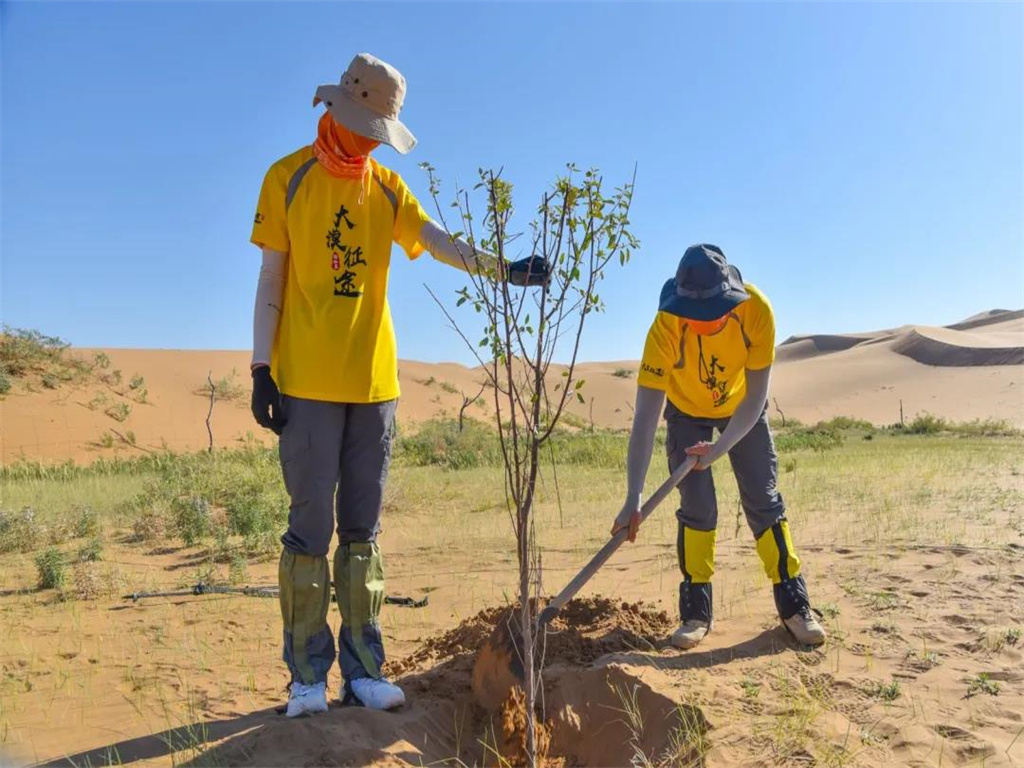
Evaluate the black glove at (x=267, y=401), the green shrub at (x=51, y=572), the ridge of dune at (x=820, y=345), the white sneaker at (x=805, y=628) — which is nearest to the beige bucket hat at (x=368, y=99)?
the black glove at (x=267, y=401)

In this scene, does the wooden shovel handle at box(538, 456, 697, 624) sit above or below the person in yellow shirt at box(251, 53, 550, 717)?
below

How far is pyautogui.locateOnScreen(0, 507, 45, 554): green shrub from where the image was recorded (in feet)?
18.5

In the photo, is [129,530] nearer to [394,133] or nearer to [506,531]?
[506,531]

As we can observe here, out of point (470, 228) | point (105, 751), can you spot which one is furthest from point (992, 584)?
point (105, 751)

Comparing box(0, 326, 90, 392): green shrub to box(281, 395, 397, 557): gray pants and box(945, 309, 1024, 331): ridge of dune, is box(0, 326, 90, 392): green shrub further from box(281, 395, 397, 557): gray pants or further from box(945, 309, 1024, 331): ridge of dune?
box(945, 309, 1024, 331): ridge of dune

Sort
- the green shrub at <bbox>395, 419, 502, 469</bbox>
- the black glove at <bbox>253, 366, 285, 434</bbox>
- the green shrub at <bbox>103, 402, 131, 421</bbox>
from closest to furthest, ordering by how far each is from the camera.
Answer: the black glove at <bbox>253, 366, 285, 434</bbox> → the green shrub at <bbox>395, 419, 502, 469</bbox> → the green shrub at <bbox>103, 402, 131, 421</bbox>

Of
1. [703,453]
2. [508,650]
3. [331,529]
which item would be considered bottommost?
[508,650]

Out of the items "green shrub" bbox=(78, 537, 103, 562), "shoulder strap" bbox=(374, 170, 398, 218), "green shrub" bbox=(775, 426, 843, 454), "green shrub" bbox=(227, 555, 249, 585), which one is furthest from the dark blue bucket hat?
"green shrub" bbox=(775, 426, 843, 454)

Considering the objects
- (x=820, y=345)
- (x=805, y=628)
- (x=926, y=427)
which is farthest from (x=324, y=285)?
(x=820, y=345)

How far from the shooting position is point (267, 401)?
2553 millimetres

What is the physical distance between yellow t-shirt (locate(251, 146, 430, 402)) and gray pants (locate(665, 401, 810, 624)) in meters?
1.46

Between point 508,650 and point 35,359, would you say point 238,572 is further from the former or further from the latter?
point 35,359

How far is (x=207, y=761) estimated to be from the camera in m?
2.30

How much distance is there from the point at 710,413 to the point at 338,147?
6.30 ft
